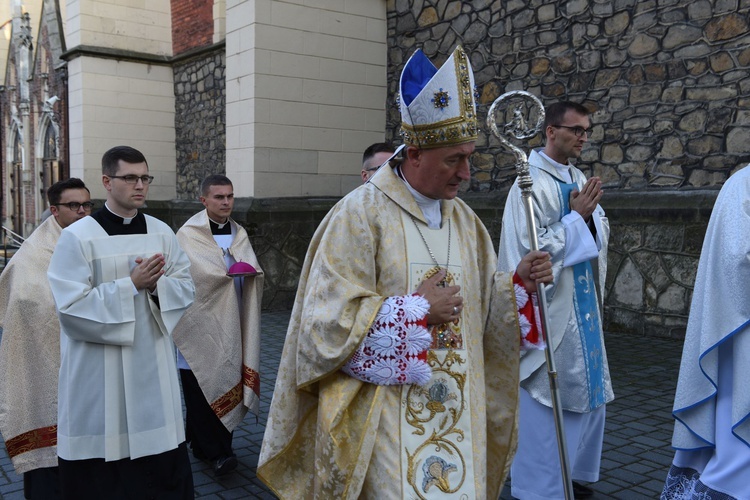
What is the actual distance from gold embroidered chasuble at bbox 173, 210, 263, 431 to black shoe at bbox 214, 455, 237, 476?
7.7 inches

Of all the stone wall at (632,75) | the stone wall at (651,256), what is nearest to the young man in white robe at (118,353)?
the stone wall at (651,256)

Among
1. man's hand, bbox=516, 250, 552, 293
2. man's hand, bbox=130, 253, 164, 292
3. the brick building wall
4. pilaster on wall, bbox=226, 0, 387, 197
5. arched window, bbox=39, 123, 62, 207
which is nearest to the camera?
man's hand, bbox=516, 250, 552, 293

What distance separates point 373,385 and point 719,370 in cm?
130

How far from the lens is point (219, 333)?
466cm

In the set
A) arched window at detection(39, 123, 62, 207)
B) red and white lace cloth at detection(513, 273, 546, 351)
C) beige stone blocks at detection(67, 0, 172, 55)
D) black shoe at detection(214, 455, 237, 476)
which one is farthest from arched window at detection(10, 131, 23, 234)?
red and white lace cloth at detection(513, 273, 546, 351)

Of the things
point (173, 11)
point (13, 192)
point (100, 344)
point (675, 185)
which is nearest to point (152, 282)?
point (100, 344)

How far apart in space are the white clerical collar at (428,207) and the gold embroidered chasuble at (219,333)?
95.9 inches

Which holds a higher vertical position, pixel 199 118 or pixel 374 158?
pixel 199 118

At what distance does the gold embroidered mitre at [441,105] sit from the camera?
2.31m

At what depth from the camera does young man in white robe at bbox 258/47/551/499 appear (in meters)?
2.24

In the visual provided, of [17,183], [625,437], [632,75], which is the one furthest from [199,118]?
[17,183]

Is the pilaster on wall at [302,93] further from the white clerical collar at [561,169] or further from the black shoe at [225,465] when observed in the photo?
the white clerical collar at [561,169]

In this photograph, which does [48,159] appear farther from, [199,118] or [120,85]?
[199,118]

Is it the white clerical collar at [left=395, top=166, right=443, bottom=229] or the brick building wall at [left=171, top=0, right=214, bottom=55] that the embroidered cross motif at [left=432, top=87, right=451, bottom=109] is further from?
the brick building wall at [left=171, top=0, right=214, bottom=55]
